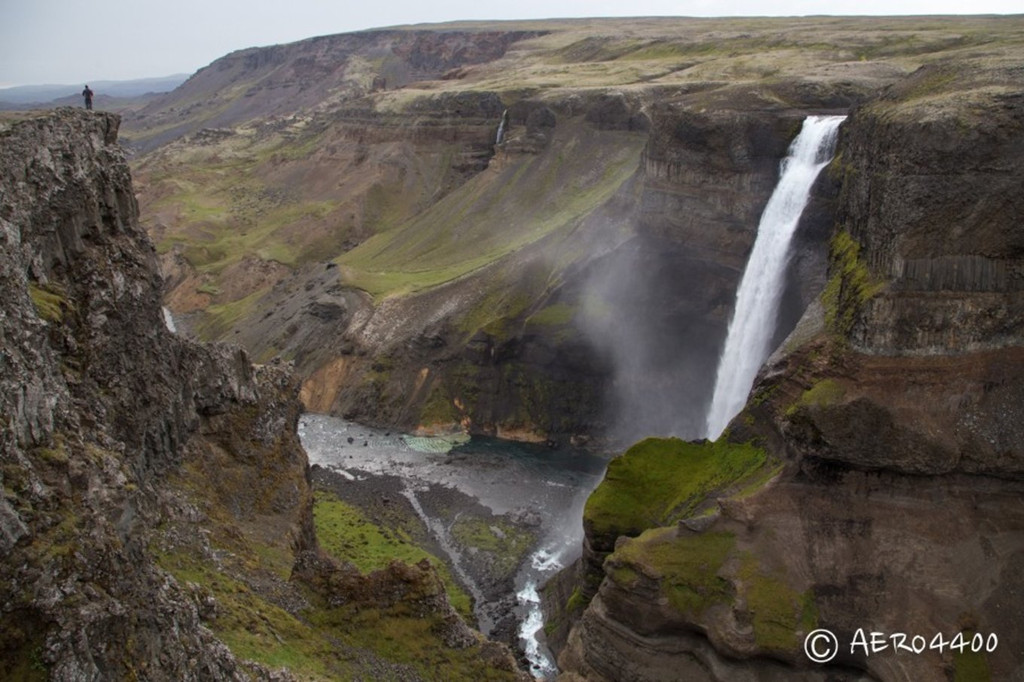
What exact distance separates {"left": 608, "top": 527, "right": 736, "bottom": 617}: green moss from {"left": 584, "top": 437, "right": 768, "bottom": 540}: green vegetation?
3.13 meters

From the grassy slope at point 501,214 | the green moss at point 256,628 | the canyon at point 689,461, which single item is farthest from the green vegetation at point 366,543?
the grassy slope at point 501,214

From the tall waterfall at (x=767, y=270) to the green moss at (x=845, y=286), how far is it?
12.0 meters

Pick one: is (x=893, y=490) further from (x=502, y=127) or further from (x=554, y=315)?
(x=502, y=127)

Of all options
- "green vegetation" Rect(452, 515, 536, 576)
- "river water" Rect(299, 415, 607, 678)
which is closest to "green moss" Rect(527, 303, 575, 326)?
"river water" Rect(299, 415, 607, 678)

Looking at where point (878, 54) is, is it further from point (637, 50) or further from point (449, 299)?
point (637, 50)

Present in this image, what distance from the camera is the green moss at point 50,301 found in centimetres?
2483

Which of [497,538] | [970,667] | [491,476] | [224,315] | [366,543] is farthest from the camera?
[224,315]

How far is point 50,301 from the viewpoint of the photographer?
2578 cm

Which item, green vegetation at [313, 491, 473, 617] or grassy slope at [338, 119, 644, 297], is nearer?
green vegetation at [313, 491, 473, 617]

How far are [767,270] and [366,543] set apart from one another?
27.7m

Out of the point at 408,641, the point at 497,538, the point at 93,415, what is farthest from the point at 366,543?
the point at 93,415

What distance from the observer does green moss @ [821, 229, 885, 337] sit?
116 ft

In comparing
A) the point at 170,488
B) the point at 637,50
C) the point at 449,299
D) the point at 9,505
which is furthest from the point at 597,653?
the point at 637,50

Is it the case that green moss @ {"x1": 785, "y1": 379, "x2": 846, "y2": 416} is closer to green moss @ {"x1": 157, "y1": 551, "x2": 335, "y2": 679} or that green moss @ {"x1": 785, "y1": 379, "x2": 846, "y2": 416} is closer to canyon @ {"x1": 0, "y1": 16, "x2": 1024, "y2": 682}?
canyon @ {"x1": 0, "y1": 16, "x2": 1024, "y2": 682}
